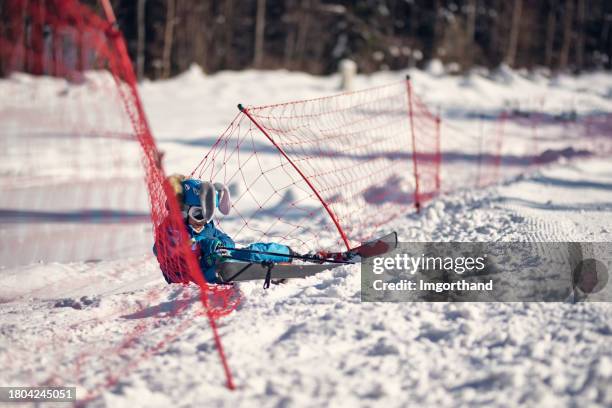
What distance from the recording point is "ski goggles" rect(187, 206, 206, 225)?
475 cm

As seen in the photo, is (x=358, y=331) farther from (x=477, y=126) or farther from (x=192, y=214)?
(x=477, y=126)

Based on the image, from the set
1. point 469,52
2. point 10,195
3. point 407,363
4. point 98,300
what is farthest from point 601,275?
point 469,52

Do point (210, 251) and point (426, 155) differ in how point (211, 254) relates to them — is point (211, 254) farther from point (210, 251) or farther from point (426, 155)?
point (426, 155)

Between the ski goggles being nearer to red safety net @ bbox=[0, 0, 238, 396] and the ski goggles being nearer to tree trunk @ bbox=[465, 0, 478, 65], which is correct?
red safety net @ bbox=[0, 0, 238, 396]

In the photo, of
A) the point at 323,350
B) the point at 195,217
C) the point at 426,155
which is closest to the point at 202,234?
the point at 195,217

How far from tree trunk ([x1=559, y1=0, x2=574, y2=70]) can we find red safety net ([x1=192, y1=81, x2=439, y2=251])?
1852cm

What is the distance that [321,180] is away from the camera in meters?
9.43

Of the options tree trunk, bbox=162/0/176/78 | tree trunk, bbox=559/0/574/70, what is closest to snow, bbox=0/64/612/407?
tree trunk, bbox=162/0/176/78

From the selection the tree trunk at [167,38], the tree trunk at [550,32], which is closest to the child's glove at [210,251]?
the tree trunk at [167,38]

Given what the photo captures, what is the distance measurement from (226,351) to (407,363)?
1.06 metres

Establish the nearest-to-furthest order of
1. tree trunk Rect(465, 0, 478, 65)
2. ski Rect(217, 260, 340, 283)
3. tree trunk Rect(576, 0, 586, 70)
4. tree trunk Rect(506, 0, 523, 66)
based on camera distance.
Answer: ski Rect(217, 260, 340, 283)
tree trunk Rect(506, 0, 523, 66)
tree trunk Rect(465, 0, 478, 65)
tree trunk Rect(576, 0, 586, 70)

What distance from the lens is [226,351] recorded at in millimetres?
3420

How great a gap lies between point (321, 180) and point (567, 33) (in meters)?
24.9

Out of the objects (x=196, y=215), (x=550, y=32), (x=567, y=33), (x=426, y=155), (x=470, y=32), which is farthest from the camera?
(x=550, y=32)
